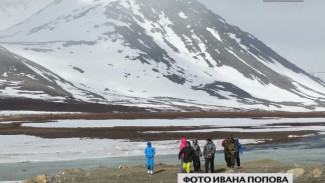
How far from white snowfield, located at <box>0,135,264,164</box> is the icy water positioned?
318 centimetres

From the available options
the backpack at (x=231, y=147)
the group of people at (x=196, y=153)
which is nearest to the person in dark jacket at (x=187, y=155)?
the group of people at (x=196, y=153)

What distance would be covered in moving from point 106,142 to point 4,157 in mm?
16347

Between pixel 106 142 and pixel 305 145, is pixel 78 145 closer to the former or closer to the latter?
pixel 106 142

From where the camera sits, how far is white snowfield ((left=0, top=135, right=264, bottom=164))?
4781cm

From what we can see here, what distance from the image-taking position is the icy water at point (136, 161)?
37713 mm

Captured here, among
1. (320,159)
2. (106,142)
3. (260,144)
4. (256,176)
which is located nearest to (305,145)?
(260,144)

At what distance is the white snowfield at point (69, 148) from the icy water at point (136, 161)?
10.4ft

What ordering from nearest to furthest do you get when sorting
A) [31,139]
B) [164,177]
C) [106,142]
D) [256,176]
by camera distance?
[256,176] < [164,177] < [106,142] < [31,139]

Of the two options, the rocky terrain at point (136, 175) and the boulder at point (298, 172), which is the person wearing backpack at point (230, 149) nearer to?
the rocky terrain at point (136, 175)

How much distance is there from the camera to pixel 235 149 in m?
31.2

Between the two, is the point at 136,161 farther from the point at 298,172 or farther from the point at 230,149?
the point at 298,172

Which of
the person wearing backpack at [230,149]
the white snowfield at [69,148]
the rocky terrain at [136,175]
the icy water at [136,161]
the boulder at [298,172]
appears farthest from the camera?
the white snowfield at [69,148]

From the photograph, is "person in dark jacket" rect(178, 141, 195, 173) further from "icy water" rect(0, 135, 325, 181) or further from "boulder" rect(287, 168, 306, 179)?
"icy water" rect(0, 135, 325, 181)

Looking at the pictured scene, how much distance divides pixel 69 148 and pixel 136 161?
14048 mm
